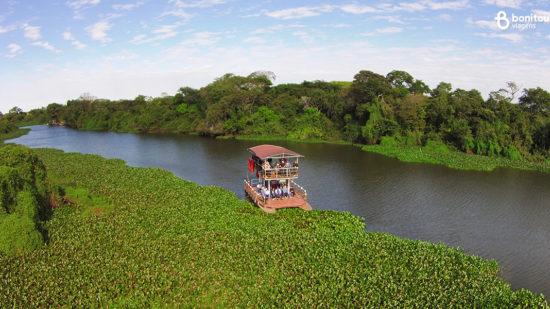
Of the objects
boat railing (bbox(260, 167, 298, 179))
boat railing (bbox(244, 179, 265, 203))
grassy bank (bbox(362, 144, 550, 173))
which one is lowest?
boat railing (bbox(244, 179, 265, 203))

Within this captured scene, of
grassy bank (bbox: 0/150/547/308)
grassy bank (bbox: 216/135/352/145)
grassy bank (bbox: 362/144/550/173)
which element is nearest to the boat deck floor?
grassy bank (bbox: 0/150/547/308)

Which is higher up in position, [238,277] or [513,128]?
[513,128]

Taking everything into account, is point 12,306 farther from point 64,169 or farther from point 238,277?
point 64,169

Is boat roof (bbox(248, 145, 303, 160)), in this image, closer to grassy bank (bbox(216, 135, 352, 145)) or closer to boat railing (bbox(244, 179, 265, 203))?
boat railing (bbox(244, 179, 265, 203))

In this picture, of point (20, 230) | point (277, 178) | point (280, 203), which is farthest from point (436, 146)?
point (20, 230)

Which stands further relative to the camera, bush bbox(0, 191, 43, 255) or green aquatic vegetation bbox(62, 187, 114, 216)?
green aquatic vegetation bbox(62, 187, 114, 216)

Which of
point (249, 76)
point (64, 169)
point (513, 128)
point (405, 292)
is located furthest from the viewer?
point (249, 76)

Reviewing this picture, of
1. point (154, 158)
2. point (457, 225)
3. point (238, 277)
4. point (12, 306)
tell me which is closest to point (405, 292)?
point (238, 277)

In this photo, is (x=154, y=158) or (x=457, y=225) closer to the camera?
(x=457, y=225)
